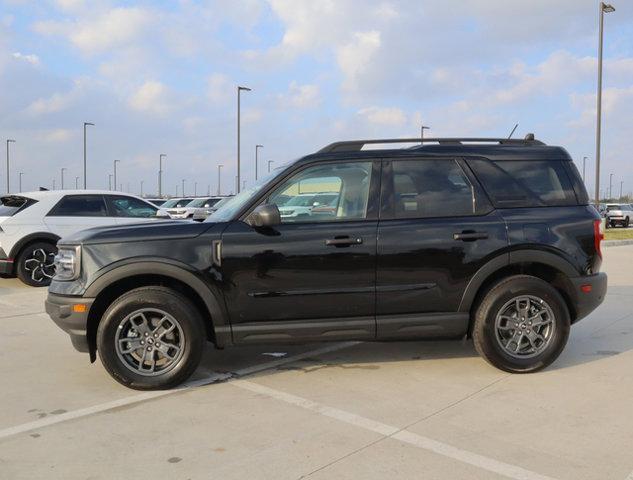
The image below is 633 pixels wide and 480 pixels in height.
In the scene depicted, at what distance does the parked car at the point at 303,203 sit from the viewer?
181 inches

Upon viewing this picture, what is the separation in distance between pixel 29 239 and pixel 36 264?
0.45 meters

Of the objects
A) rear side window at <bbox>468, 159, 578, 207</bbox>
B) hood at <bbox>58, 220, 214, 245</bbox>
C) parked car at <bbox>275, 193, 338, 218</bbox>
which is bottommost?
hood at <bbox>58, 220, 214, 245</bbox>

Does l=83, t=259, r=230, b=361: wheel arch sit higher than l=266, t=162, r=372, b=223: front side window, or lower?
lower

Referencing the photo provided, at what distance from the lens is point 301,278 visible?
448 centimetres

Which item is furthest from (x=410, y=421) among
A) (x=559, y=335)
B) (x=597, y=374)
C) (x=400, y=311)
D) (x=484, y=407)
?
(x=597, y=374)

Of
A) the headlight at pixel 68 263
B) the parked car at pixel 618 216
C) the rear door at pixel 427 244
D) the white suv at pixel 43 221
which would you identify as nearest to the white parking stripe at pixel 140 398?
the headlight at pixel 68 263

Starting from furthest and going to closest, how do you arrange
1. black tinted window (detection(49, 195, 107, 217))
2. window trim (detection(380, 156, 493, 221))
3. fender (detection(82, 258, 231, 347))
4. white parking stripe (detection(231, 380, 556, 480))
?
black tinted window (detection(49, 195, 107, 217)) → window trim (detection(380, 156, 493, 221)) → fender (detection(82, 258, 231, 347)) → white parking stripe (detection(231, 380, 556, 480))

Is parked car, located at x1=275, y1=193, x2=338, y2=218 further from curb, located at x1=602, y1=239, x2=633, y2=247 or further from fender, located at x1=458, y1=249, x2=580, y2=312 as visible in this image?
curb, located at x1=602, y1=239, x2=633, y2=247

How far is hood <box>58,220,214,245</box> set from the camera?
14.4ft

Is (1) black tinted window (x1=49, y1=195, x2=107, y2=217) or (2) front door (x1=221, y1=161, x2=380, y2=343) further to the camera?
(1) black tinted window (x1=49, y1=195, x2=107, y2=217)

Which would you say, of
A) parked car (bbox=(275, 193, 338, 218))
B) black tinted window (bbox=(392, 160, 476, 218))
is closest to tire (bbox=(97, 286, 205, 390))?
parked car (bbox=(275, 193, 338, 218))

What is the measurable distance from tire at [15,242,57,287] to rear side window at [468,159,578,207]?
24.4ft

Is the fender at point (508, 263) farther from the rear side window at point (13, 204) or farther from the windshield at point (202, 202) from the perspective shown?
the windshield at point (202, 202)

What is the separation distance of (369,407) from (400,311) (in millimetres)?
861
